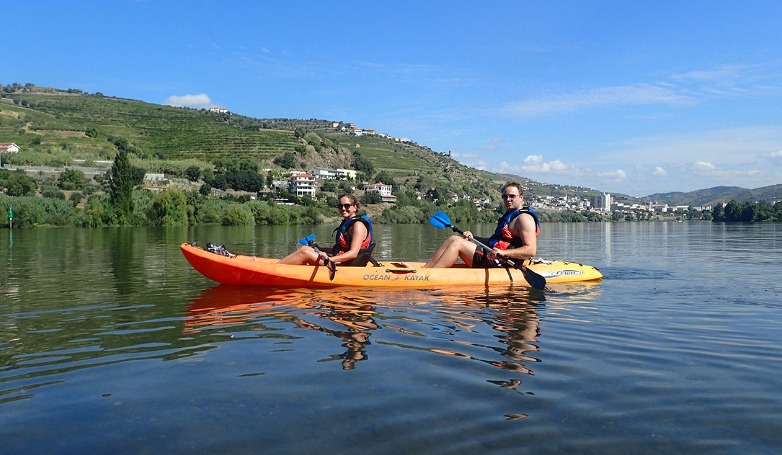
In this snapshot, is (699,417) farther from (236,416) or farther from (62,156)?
(62,156)

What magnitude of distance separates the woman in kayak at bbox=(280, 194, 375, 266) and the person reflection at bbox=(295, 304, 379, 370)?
2153 millimetres

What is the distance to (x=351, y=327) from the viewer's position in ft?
23.3

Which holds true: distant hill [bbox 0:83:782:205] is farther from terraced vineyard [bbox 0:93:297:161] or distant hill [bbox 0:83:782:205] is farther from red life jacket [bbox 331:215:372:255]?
red life jacket [bbox 331:215:372:255]

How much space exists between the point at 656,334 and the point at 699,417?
9.91ft

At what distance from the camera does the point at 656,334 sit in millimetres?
6781

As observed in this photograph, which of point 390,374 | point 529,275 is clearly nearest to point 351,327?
point 390,374

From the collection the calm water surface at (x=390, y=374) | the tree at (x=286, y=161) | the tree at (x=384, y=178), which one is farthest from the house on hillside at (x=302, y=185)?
the calm water surface at (x=390, y=374)

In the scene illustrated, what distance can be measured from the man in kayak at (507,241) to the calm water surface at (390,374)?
111 cm

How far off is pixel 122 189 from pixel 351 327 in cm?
5417

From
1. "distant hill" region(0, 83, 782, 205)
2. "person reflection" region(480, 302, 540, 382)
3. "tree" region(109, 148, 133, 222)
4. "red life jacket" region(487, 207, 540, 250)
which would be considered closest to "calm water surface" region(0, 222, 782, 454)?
"person reflection" region(480, 302, 540, 382)

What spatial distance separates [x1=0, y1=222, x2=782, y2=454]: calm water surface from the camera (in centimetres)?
360

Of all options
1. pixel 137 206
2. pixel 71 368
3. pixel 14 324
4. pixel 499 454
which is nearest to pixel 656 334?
pixel 499 454

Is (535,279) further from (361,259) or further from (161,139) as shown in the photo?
(161,139)

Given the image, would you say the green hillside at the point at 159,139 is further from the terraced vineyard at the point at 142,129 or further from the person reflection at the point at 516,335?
the person reflection at the point at 516,335
